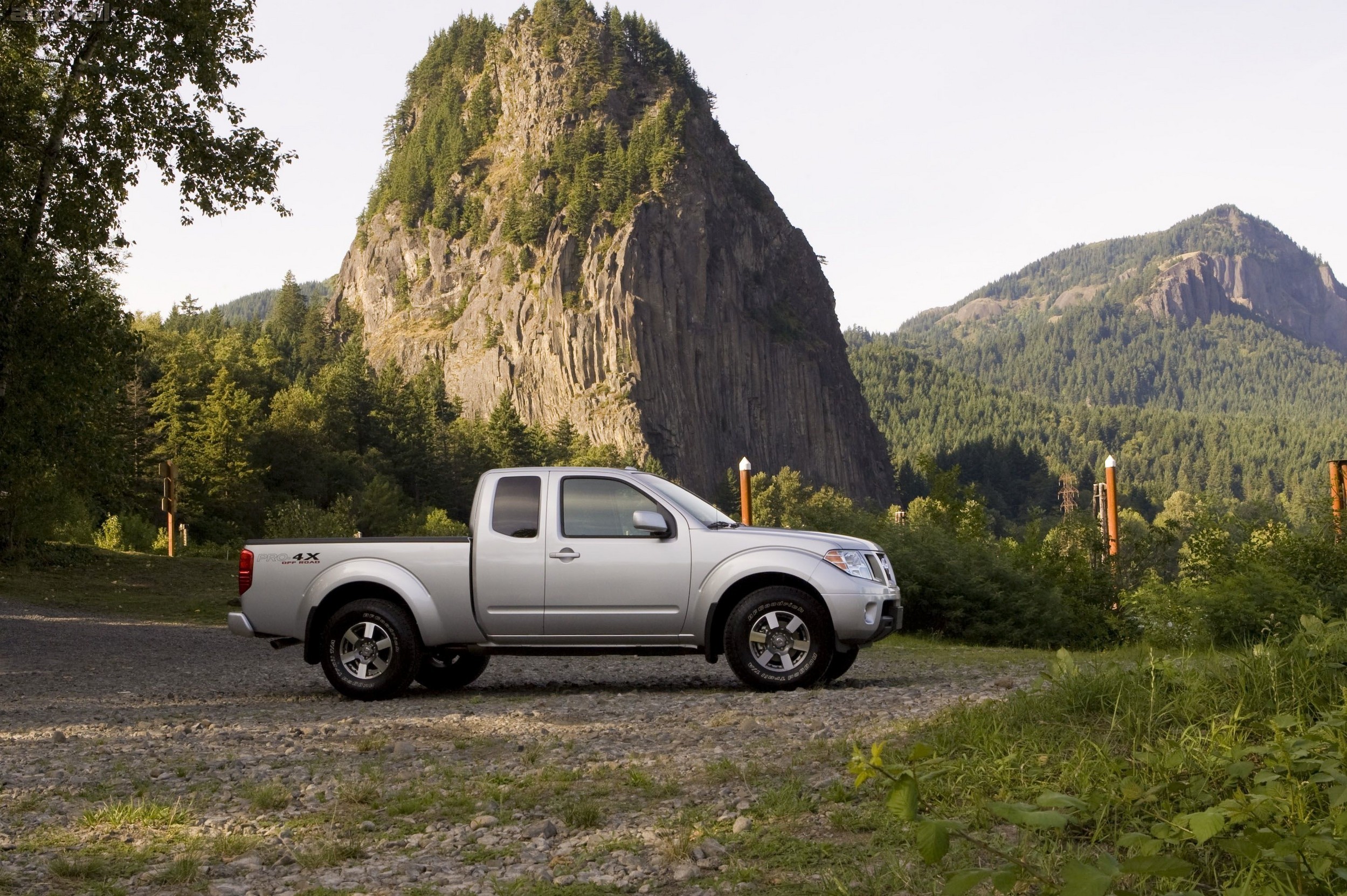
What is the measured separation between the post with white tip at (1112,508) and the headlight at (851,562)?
1587 centimetres

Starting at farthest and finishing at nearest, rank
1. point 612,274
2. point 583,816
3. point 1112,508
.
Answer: point 612,274, point 1112,508, point 583,816

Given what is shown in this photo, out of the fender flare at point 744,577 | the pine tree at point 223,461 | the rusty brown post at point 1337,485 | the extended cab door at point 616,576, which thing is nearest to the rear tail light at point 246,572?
the extended cab door at point 616,576

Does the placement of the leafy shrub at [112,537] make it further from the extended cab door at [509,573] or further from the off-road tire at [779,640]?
the off-road tire at [779,640]

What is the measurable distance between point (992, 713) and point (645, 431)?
5799 inches

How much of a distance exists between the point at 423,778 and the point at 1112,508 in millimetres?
21697

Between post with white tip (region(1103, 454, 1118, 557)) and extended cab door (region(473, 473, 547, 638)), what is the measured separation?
56.2 ft

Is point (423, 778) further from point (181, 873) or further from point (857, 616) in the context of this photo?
point (857, 616)

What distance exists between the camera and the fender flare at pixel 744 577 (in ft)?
33.3

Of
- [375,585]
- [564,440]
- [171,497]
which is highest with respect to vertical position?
[564,440]

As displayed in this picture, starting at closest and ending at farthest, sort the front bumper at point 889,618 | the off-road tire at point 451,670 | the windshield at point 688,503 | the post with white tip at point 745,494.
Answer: the front bumper at point 889,618, the windshield at point 688,503, the off-road tire at point 451,670, the post with white tip at point 745,494

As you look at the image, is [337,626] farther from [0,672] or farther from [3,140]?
[3,140]

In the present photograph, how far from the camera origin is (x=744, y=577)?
403 inches

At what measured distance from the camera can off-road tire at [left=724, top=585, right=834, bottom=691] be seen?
1010cm

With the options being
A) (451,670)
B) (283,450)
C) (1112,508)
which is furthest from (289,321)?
(451,670)
